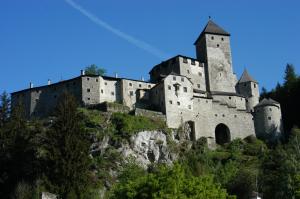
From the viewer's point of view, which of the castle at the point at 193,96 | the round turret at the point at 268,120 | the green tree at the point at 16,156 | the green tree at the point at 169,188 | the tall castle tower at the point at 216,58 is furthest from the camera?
the tall castle tower at the point at 216,58

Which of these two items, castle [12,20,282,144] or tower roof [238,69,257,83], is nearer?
castle [12,20,282,144]

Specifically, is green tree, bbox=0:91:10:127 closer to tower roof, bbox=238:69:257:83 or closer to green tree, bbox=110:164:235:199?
green tree, bbox=110:164:235:199

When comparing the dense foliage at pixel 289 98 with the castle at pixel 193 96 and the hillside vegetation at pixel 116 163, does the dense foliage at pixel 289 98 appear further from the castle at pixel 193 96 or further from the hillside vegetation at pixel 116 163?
the hillside vegetation at pixel 116 163

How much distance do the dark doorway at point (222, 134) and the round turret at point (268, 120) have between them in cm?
542

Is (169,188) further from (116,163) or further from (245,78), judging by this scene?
(245,78)

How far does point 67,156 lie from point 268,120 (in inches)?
1799

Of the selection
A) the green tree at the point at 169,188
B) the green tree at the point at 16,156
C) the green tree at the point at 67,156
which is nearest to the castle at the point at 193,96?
the green tree at the point at 16,156

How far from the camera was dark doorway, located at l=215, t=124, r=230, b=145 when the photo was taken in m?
94.2

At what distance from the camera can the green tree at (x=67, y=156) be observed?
190ft

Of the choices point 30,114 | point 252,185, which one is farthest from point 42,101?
point 252,185

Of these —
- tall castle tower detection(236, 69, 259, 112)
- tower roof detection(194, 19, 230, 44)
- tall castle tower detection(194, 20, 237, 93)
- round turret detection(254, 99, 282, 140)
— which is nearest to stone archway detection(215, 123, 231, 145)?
round turret detection(254, 99, 282, 140)

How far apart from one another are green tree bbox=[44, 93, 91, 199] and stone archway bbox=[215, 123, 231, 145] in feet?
116

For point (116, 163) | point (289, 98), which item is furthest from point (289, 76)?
point (116, 163)

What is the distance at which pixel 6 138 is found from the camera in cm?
6662
